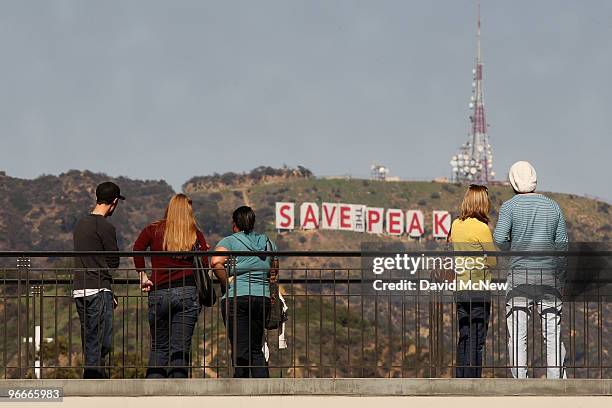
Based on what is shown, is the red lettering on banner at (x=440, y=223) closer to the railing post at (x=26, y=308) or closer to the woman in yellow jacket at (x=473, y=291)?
the woman in yellow jacket at (x=473, y=291)

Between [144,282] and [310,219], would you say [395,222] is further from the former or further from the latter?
[144,282]

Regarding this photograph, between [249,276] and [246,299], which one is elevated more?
[249,276]

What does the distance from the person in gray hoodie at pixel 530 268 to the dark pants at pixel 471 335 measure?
0.24 meters

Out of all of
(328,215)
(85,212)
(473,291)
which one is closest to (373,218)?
(328,215)

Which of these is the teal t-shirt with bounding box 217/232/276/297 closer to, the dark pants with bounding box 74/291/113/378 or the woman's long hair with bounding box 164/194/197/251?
the woman's long hair with bounding box 164/194/197/251

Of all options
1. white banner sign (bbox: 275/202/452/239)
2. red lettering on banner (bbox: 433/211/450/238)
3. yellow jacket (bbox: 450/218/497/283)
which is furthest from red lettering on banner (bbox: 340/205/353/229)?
yellow jacket (bbox: 450/218/497/283)

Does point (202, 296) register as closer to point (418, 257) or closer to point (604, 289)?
point (418, 257)

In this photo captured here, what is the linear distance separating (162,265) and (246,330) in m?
0.87

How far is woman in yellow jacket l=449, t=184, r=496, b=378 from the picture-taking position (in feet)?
36.7

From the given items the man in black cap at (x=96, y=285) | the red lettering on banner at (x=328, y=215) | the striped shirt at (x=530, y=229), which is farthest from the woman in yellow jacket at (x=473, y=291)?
the red lettering on banner at (x=328, y=215)

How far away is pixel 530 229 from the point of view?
11.1 meters

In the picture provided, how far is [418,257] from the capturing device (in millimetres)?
11219

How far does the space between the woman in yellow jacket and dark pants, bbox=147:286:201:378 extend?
85.7 inches
